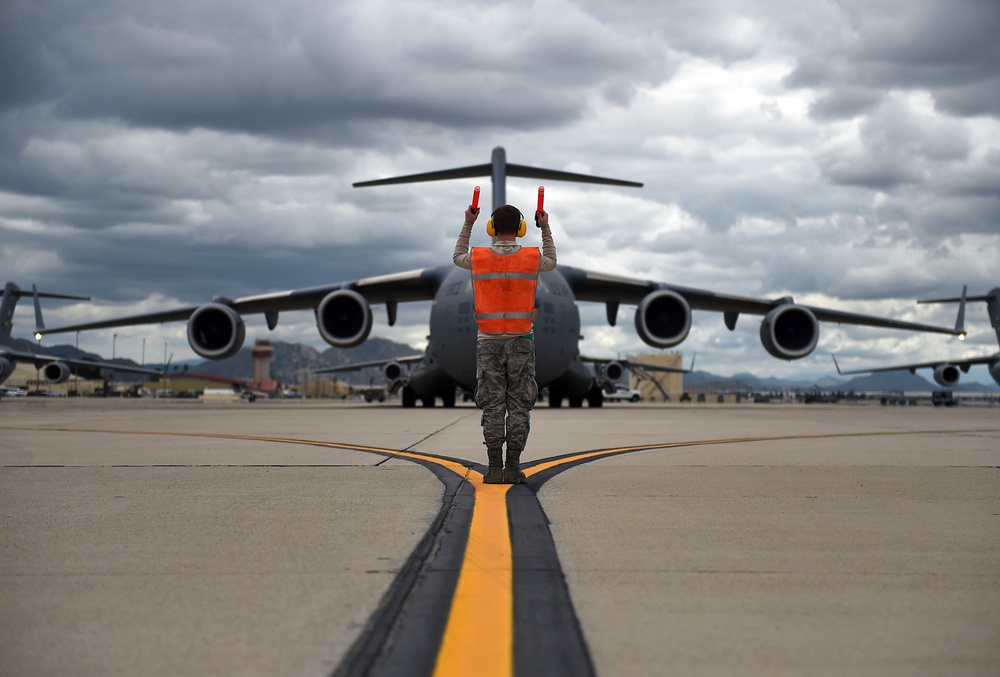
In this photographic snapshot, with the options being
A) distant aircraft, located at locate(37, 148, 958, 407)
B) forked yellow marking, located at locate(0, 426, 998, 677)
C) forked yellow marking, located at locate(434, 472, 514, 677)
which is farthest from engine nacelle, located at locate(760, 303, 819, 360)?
forked yellow marking, located at locate(434, 472, 514, 677)

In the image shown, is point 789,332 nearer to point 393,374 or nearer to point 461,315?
point 461,315

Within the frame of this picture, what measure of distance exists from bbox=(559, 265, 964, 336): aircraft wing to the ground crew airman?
59.1ft

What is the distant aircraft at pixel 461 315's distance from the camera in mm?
20203

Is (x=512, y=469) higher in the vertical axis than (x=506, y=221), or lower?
lower

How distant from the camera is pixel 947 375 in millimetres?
41281

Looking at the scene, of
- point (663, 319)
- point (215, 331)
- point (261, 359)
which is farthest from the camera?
point (261, 359)

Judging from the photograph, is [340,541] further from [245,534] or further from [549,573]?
[549,573]

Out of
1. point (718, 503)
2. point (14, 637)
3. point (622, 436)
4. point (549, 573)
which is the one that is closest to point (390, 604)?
point (549, 573)

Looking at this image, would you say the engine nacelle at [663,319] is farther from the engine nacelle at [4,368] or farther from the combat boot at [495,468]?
the engine nacelle at [4,368]

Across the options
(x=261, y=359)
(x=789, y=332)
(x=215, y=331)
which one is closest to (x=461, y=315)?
(x=215, y=331)

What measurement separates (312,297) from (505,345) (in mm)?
19805

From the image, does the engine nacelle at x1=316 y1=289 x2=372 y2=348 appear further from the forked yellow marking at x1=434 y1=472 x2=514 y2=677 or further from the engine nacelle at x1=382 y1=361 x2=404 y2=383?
the engine nacelle at x1=382 y1=361 x2=404 y2=383

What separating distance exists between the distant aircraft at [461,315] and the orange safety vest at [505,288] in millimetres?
13595

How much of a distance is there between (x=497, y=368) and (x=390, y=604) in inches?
128
